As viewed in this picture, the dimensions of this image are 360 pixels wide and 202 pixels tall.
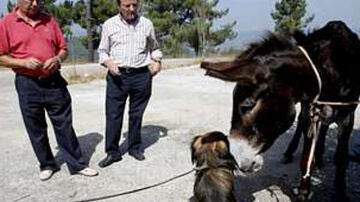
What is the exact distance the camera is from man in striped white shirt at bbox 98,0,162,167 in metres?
4.81

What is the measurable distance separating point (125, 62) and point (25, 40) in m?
1.03

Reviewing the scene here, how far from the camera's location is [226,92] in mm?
9656

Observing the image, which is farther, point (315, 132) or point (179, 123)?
point (179, 123)

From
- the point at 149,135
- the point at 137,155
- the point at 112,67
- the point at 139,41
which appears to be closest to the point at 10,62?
the point at 112,67

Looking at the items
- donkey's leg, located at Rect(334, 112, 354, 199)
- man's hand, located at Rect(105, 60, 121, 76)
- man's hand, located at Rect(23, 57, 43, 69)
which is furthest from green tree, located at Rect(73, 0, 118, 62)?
donkey's leg, located at Rect(334, 112, 354, 199)

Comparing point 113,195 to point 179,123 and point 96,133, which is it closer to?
point 96,133

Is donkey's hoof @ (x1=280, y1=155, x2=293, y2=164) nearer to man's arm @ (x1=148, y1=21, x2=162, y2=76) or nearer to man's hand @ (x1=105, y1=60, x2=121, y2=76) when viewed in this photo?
man's arm @ (x1=148, y1=21, x2=162, y2=76)

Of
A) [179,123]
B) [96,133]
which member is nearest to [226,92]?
[179,123]

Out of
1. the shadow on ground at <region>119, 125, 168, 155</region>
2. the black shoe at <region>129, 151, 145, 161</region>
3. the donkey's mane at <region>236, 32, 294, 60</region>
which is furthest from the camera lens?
the shadow on ground at <region>119, 125, 168, 155</region>

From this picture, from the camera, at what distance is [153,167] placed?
16.5 feet

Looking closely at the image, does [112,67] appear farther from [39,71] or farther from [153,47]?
[39,71]

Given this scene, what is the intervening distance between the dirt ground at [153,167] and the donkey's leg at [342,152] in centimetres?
18

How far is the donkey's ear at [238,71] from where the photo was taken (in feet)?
8.12

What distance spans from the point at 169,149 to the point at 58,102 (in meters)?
1.62
